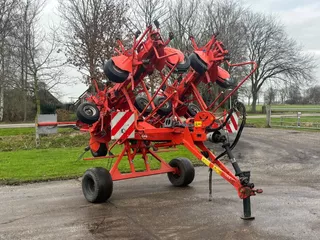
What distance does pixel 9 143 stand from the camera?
1594cm

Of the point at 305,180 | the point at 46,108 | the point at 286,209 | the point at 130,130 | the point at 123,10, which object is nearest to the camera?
the point at 286,209

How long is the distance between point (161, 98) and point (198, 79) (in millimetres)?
1606

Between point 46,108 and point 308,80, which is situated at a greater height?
point 308,80

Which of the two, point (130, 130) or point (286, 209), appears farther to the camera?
point (130, 130)

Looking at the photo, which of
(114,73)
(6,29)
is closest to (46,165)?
(114,73)

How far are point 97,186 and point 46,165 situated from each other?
176 inches

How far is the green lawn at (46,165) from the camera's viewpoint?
9.05 m

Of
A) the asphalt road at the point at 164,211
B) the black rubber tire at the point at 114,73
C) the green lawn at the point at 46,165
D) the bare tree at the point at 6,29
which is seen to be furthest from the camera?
the bare tree at the point at 6,29

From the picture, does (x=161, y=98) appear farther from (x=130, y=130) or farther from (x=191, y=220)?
(x=191, y=220)

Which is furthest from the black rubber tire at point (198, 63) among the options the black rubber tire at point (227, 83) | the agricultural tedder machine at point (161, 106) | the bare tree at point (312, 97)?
the bare tree at point (312, 97)

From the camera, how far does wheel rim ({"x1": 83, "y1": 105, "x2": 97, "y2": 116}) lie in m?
7.25

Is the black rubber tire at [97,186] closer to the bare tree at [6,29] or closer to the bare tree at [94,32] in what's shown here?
the bare tree at [94,32]

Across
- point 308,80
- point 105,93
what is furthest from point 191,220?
point 308,80

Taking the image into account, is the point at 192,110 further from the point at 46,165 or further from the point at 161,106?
the point at 46,165
